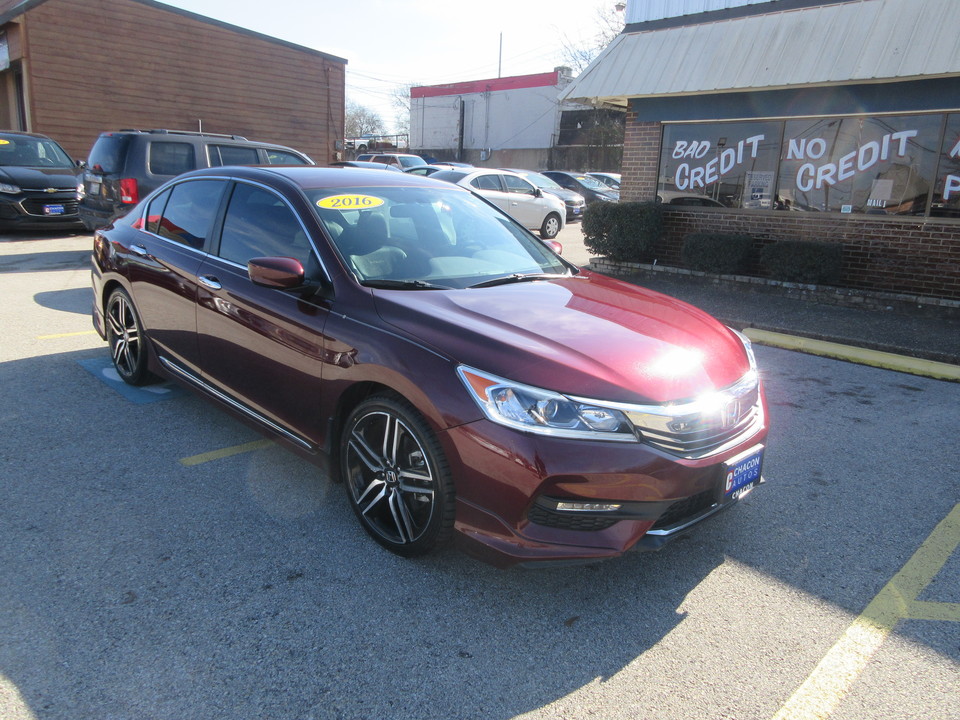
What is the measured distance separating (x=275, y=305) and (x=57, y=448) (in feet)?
5.83

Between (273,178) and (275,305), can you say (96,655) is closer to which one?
(275,305)

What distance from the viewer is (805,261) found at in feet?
29.8

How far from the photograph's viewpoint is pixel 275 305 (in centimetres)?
Result: 358

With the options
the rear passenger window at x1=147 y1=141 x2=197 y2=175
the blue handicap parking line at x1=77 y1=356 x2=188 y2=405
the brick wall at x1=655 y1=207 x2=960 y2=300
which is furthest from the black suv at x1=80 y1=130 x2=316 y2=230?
the brick wall at x1=655 y1=207 x2=960 y2=300

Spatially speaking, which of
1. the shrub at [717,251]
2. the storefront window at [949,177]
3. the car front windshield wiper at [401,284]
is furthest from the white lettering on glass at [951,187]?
the car front windshield wiper at [401,284]

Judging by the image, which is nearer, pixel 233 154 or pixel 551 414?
pixel 551 414

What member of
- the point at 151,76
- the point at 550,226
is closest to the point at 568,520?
the point at 550,226

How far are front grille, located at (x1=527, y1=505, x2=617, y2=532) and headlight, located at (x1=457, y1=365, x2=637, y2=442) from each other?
30cm

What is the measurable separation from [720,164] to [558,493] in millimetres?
9146

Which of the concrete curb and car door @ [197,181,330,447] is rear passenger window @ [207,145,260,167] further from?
the concrete curb

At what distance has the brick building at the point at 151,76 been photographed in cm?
1916

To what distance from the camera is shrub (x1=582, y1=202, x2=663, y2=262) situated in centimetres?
1069

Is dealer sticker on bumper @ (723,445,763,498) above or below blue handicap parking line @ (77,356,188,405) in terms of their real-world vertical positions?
above

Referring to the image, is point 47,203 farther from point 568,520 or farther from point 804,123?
point 568,520
